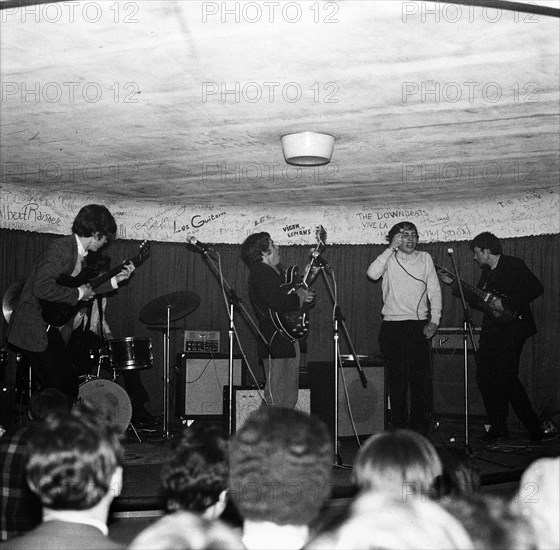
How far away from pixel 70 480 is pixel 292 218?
8.03 m

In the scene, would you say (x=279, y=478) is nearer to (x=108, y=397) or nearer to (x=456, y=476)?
(x=456, y=476)

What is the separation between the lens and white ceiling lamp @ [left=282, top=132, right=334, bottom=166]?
18.7ft

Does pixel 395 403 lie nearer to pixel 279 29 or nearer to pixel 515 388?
pixel 515 388

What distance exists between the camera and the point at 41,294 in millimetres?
5043

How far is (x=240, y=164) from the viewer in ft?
22.6

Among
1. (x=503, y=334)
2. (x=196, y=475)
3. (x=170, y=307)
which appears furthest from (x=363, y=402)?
(x=196, y=475)

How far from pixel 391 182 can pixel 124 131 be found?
3118mm

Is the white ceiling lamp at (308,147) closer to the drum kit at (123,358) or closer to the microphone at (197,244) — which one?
the microphone at (197,244)

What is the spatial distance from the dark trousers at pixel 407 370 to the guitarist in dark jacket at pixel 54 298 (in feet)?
8.48

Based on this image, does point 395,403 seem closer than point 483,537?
No

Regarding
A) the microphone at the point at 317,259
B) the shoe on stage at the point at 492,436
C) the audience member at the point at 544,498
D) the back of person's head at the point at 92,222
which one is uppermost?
the back of person's head at the point at 92,222

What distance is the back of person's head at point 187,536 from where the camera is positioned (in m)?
1.25

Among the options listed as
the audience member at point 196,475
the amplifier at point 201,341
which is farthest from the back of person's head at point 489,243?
the audience member at point 196,475

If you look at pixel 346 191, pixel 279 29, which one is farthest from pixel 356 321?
pixel 279 29
